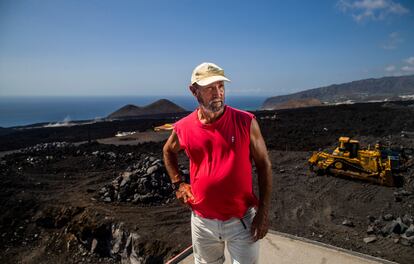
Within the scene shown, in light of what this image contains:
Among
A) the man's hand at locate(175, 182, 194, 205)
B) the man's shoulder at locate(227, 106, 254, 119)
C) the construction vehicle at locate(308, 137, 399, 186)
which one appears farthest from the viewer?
the construction vehicle at locate(308, 137, 399, 186)

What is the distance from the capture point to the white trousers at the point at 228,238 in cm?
246

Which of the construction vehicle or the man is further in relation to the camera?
the construction vehicle

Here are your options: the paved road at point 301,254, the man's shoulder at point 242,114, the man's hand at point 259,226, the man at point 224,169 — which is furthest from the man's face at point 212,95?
the paved road at point 301,254

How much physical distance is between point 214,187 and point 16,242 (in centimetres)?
922

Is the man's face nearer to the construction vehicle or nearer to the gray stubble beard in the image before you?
the gray stubble beard

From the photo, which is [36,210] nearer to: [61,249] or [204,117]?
[61,249]

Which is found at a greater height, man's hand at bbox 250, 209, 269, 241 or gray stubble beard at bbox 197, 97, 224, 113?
gray stubble beard at bbox 197, 97, 224, 113

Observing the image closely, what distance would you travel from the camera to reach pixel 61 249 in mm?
8719

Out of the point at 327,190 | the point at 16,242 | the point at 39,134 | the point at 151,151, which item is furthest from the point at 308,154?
the point at 39,134

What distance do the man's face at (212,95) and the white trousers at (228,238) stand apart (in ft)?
3.04

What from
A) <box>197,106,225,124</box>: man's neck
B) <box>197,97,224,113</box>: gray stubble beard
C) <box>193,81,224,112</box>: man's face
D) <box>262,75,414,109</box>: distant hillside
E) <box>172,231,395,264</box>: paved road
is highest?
<box>262,75,414,109</box>: distant hillside

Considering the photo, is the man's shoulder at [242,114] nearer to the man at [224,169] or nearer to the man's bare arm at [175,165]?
the man at [224,169]

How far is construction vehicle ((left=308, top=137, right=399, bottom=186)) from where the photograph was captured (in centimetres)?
951

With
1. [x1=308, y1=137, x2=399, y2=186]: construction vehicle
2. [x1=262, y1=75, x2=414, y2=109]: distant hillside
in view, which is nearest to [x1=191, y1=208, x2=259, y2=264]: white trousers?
[x1=308, y1=137, x2=399, y2=186]: construction vehicle
